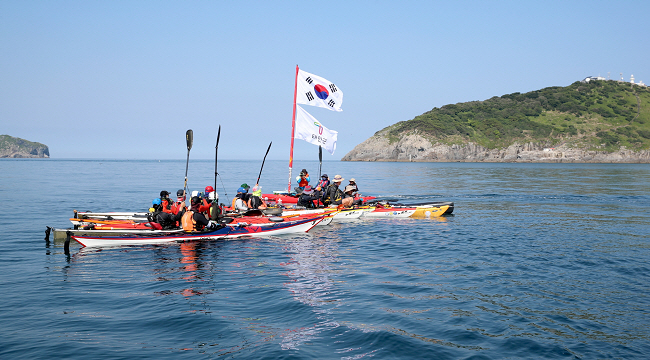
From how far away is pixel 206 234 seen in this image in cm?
1766

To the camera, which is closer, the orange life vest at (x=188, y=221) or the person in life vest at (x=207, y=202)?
the orange life vest at (x=188, y=221)

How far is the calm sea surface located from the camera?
8031mm

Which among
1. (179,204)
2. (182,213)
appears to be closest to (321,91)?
(179,204)

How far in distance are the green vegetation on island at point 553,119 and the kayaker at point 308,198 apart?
474 ft

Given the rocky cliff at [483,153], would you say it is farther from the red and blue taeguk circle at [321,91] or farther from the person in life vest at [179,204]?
the person in life vest at [179,204]

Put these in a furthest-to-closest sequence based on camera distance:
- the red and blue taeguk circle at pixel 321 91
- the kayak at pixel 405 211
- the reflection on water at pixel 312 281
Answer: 1. the red and blue taeguk circle at pixel 321 91
2. the kayak at pixel 405 211
3. the reflection on water at pixel 312 281

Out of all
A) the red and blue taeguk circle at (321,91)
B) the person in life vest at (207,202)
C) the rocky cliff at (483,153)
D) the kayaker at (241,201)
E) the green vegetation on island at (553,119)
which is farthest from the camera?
the green vegetation on island at (553,119)

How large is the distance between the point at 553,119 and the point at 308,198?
16333cm

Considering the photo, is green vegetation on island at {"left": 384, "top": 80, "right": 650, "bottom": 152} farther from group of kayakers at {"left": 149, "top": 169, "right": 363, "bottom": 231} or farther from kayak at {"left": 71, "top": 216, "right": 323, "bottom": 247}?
kayak at {"left": 71, "top": 216, "right": 323, "bottom": 247}

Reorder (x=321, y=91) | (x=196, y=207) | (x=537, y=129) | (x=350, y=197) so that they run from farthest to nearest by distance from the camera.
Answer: (x=537, y=129) → (x=321, y=91) → (x=350, y=197) → (x=196, y=207)

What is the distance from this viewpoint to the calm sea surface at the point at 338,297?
803 cm

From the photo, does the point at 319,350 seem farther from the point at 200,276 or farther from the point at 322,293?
the point at 200,276

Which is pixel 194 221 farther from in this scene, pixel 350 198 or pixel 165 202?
pixel 350 198

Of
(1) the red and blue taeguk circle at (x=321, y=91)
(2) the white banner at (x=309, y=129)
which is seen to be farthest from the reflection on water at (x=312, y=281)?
(1) the red and blue taeguk circle at (x=321, y=91)
